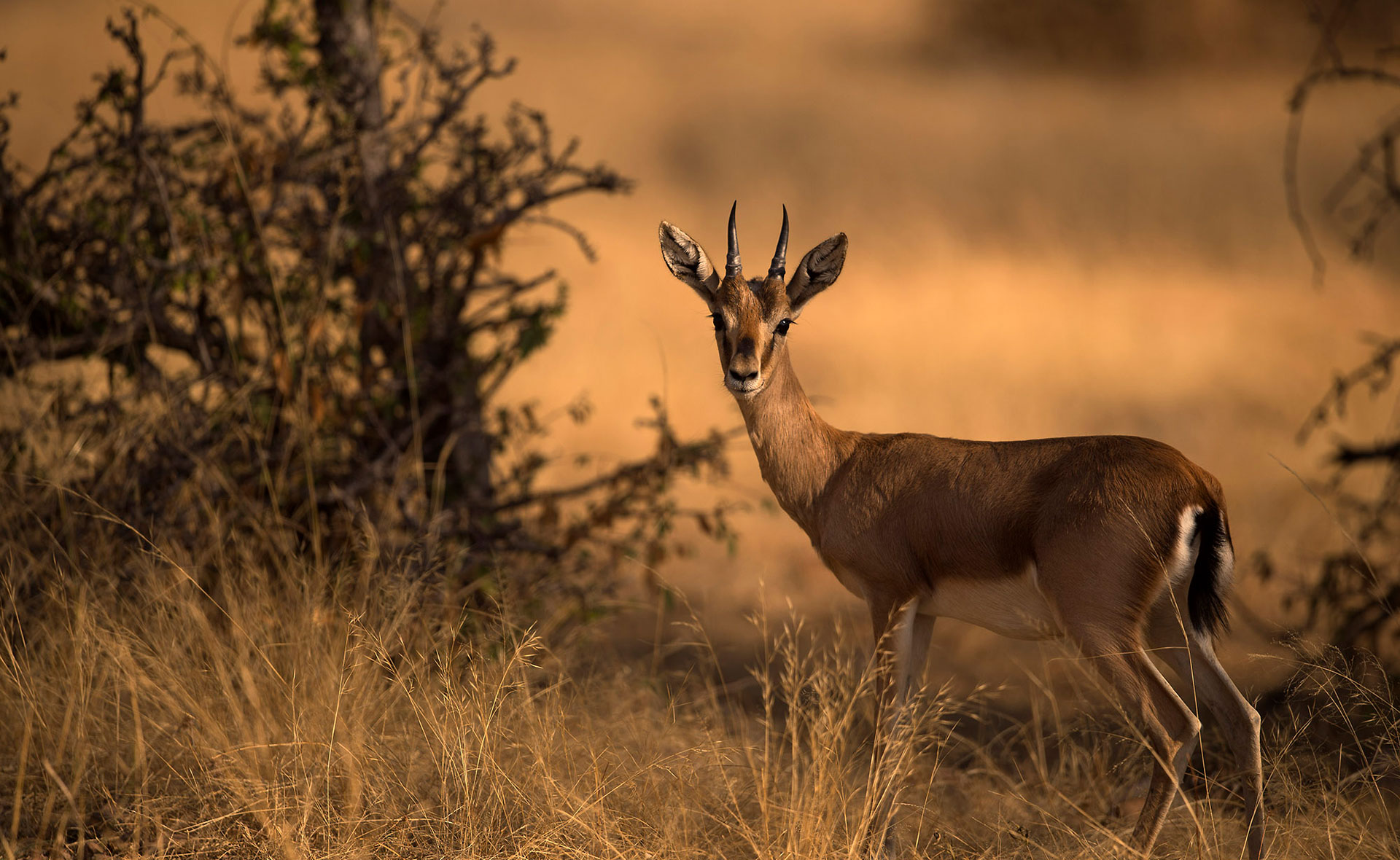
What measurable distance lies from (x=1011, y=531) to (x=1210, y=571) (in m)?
0.63

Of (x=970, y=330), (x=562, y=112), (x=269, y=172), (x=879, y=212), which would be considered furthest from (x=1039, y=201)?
(x=269, y=172)

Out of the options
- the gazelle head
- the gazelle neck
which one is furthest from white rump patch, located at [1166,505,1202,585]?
the gazelle head

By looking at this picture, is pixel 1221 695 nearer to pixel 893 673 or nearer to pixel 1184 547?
pixel 1184 547

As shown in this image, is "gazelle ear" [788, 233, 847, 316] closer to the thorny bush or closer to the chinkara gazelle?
the chinkara gazelle

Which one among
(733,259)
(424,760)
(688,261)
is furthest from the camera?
(688,261)

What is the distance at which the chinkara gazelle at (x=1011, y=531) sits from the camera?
145 inches

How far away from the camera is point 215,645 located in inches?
163

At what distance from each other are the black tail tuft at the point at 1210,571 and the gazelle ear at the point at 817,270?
1.63 m

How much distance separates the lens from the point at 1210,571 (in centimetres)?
375

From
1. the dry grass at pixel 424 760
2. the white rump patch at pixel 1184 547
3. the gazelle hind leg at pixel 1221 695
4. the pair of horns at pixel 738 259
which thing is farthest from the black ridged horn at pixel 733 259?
the gazelle hind leg at pixel 1221 695

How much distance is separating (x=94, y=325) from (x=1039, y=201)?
15327mm

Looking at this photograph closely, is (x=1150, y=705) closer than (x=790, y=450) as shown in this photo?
Yes

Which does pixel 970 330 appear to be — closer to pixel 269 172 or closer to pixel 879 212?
pixel 879 212

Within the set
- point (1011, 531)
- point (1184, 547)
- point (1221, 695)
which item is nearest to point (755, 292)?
point (1011, 531)
